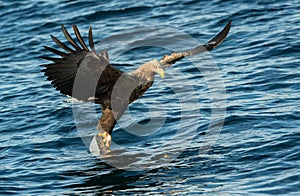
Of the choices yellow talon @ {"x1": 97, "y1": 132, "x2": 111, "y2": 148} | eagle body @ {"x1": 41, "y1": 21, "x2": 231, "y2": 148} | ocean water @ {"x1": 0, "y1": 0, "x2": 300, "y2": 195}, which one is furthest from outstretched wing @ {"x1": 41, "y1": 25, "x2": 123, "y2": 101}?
ocean water @ {"x1": 0, "y1": 0, "x2": 300, "y2": 195}

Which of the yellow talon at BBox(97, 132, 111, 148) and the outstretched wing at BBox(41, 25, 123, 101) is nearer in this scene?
the outstretched wing at BBox(41, 25, 123, 101)

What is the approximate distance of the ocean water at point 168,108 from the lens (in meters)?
7.12

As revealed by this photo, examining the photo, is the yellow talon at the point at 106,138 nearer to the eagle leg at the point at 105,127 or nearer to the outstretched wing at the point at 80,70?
the eagle leg at the point at 105,127

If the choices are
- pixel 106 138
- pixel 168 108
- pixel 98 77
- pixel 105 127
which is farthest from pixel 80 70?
pixel 168 108

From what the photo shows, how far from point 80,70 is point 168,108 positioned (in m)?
2.64

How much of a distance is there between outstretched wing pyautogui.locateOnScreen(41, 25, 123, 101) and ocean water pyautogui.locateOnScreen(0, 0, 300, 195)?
2.99 ft

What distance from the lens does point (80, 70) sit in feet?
23.2

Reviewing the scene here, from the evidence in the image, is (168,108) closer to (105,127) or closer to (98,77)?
(105,127)

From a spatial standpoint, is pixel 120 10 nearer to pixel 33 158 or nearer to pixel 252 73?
pixel 252 73

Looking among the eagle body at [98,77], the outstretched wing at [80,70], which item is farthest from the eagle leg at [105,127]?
the outstretched wing at [80,70]

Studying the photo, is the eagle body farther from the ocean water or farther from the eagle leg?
the ocean water

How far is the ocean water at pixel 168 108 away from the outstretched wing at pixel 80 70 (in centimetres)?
91

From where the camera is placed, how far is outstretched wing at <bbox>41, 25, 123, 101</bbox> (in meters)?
6.94

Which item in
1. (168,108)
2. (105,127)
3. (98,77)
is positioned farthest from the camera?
(168,108)
